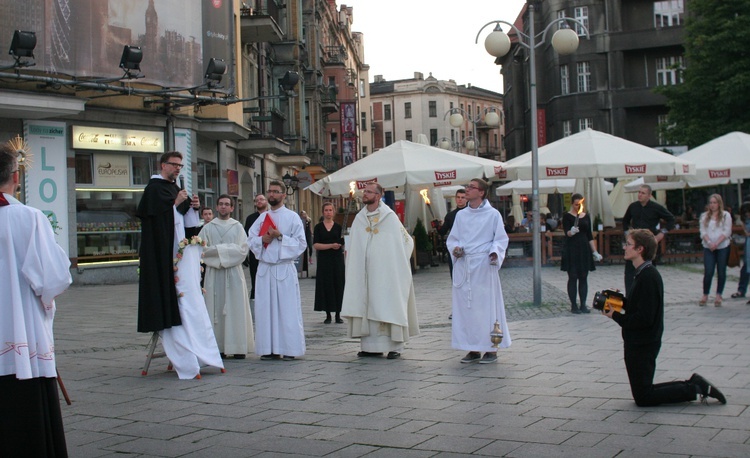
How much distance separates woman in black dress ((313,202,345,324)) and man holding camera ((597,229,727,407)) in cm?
760

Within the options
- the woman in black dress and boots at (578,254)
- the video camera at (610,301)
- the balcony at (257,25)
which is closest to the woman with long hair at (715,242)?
the woman in black dress and boots at (578,254)

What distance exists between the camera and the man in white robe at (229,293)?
10.5 metres

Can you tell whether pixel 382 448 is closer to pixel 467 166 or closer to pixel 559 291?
pixel 559 291

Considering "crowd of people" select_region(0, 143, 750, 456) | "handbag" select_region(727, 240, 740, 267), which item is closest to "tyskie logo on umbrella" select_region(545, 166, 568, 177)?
"handbag" select_region(727, 240, 740, 267)

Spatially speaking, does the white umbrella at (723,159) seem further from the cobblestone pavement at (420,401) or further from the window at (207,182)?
the window at (207,182)

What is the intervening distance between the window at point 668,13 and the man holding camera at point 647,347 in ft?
170

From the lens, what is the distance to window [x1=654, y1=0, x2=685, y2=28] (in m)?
55.4

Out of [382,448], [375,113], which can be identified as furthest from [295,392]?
[375,113]

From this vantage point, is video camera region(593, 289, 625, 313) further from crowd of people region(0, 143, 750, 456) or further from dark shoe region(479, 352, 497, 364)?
dark shoe region(479, 352, 497, 364)

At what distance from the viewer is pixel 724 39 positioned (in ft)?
135

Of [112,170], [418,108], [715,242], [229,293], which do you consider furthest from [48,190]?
[418,108]

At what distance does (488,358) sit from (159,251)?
11.9ft

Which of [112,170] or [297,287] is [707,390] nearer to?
[297,287]

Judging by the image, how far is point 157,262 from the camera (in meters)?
9.13
